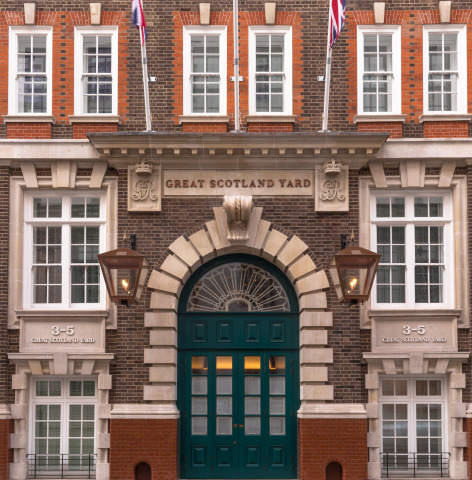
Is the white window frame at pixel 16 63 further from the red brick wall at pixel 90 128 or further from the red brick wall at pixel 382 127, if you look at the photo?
the red brick wall at pixel 382 127

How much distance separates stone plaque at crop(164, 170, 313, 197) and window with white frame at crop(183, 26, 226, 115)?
1.31m

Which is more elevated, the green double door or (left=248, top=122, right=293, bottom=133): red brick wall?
(left=248, top=122, right=293, bottom=133): red brick wall

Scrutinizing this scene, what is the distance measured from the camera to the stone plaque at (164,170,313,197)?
731 inches

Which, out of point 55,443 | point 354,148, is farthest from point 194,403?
point 354,148

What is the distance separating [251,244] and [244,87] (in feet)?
10.6

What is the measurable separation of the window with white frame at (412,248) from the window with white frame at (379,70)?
1870 millimetres

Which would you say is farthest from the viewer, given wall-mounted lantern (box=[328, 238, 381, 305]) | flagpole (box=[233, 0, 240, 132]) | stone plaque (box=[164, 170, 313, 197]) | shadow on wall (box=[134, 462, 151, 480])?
stone plaque (box=[164, 170, 313, 197])

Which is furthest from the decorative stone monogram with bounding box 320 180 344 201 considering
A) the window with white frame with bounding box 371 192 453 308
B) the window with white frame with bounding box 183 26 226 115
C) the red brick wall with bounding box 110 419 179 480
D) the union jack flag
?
the red brick wall with bounding box 110 419 179 480

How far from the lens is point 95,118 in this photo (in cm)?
1864

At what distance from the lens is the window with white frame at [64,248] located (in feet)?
61.1

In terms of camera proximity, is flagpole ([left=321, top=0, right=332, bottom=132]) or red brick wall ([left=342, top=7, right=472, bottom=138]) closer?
flagpole ([left=321, top=0, right=332, bottom=132])

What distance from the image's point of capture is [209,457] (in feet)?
60.5

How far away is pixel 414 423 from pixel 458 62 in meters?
7.39

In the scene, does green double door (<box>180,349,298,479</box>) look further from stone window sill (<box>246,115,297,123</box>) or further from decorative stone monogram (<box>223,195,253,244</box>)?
stone window sill (<box>246,115,297,123</box>)
